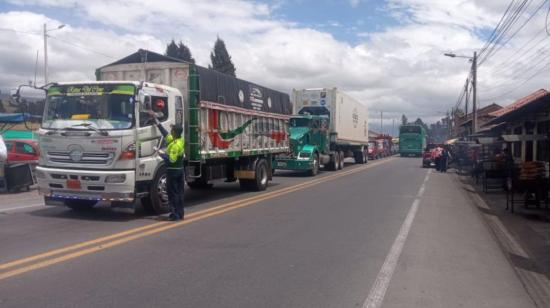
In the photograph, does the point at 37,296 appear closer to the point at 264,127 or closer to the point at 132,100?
the point at 132,100

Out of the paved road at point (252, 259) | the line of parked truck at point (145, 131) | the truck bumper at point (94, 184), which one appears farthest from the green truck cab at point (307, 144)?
the truck bumper at point (94, 184)

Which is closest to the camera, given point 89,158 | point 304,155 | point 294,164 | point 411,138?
point 89,158

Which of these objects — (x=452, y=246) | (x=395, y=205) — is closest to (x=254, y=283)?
(x=452, y=246)

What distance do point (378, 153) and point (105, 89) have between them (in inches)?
1751

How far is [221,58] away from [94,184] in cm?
4502

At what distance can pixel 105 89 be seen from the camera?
984 centimetres

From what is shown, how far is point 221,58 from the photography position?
53.4 meters

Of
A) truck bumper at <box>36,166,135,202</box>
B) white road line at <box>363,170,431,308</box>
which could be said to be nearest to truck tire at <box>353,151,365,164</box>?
white road line at <box>363,170,431,308</box>

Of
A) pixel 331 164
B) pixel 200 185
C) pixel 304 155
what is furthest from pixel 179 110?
pixel 331 164

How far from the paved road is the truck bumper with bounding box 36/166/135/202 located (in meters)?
0.50

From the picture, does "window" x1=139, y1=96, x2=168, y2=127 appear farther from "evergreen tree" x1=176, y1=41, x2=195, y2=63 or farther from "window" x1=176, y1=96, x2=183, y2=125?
"evergreen tree" x1=176, y1=41, x2=195, y2=63

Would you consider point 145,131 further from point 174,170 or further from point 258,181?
point 258,181

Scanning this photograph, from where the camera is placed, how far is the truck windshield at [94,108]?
9.68m

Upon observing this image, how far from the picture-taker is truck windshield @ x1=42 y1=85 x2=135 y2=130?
9680mm
